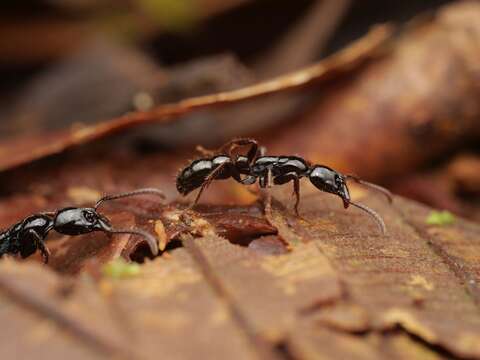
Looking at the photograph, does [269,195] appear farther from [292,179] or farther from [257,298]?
[257,298]

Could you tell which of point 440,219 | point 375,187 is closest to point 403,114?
point 375,187

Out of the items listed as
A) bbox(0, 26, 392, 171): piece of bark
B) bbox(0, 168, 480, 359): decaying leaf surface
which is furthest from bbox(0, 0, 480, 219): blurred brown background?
bbox(0, 168, 480, 359): decaying leaf surface

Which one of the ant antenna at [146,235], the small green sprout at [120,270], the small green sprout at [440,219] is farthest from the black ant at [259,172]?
the small green sprout at [120,270]

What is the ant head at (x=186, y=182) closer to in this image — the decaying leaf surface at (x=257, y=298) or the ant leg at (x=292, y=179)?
the ant leg at (x=292, y=179)

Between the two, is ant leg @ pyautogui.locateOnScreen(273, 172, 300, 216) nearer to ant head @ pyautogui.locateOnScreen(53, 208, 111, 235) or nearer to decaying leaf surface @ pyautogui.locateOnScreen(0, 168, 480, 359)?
decaying leaf surface @ pyautogui.locateOnScreen(0, 168, 480, 359)

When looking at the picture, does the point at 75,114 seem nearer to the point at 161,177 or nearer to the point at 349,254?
the point at 161,177

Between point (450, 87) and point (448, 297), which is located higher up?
point (450, 87)

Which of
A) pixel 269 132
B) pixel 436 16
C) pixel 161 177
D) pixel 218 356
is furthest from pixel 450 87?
pixel 218 356
